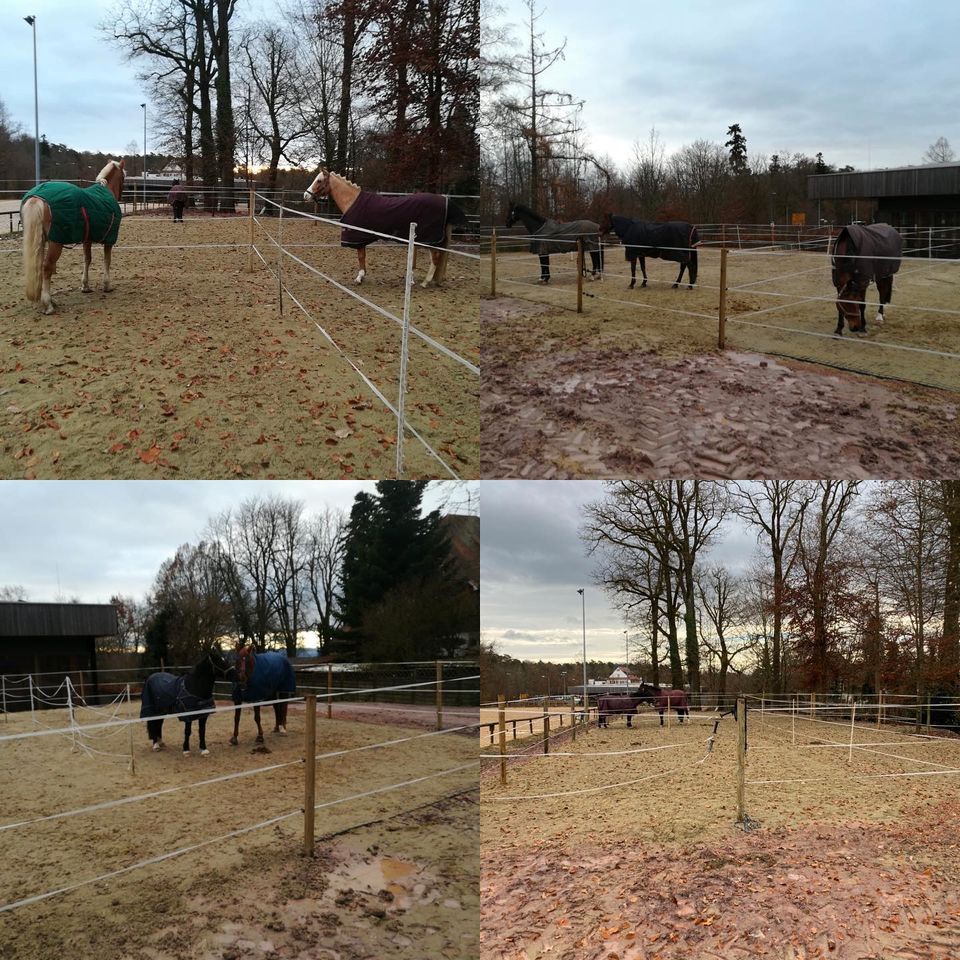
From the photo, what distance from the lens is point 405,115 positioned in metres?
15.1

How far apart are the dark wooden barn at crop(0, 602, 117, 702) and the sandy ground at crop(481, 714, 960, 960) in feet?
44.6

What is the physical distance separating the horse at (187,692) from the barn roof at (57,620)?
36.2ft

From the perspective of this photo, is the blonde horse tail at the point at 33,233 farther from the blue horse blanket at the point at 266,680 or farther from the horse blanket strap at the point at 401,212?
the blue horse blanket at the point at 266,680

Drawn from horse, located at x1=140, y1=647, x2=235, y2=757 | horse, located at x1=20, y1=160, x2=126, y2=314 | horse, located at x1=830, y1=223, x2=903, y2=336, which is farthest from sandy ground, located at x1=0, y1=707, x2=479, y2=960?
horse, located at x1=830, y1=223, x2=903, y2=336

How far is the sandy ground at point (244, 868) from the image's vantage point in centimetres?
330

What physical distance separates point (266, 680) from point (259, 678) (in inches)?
2.9

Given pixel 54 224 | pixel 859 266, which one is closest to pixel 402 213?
pixel 54 224

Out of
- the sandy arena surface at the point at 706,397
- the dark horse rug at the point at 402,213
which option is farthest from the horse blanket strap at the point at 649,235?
the dark horse rug at the point at 402,213

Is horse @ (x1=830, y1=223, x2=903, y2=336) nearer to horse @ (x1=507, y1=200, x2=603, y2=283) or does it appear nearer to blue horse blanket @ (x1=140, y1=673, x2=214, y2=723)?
horse @ (x1=507, y1=200, x2=603, y2=283)

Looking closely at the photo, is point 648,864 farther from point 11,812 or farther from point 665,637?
point 665,637

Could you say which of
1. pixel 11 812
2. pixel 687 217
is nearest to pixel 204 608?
pixel 11 812

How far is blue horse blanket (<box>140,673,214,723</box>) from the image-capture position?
737 cm

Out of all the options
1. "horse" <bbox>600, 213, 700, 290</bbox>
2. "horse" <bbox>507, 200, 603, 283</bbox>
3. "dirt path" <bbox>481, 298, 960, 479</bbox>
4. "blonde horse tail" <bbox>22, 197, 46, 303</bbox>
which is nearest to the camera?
"dirt path" <bbox>481, 298, 960, 479</bbox>

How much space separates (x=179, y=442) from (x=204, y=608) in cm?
1243
